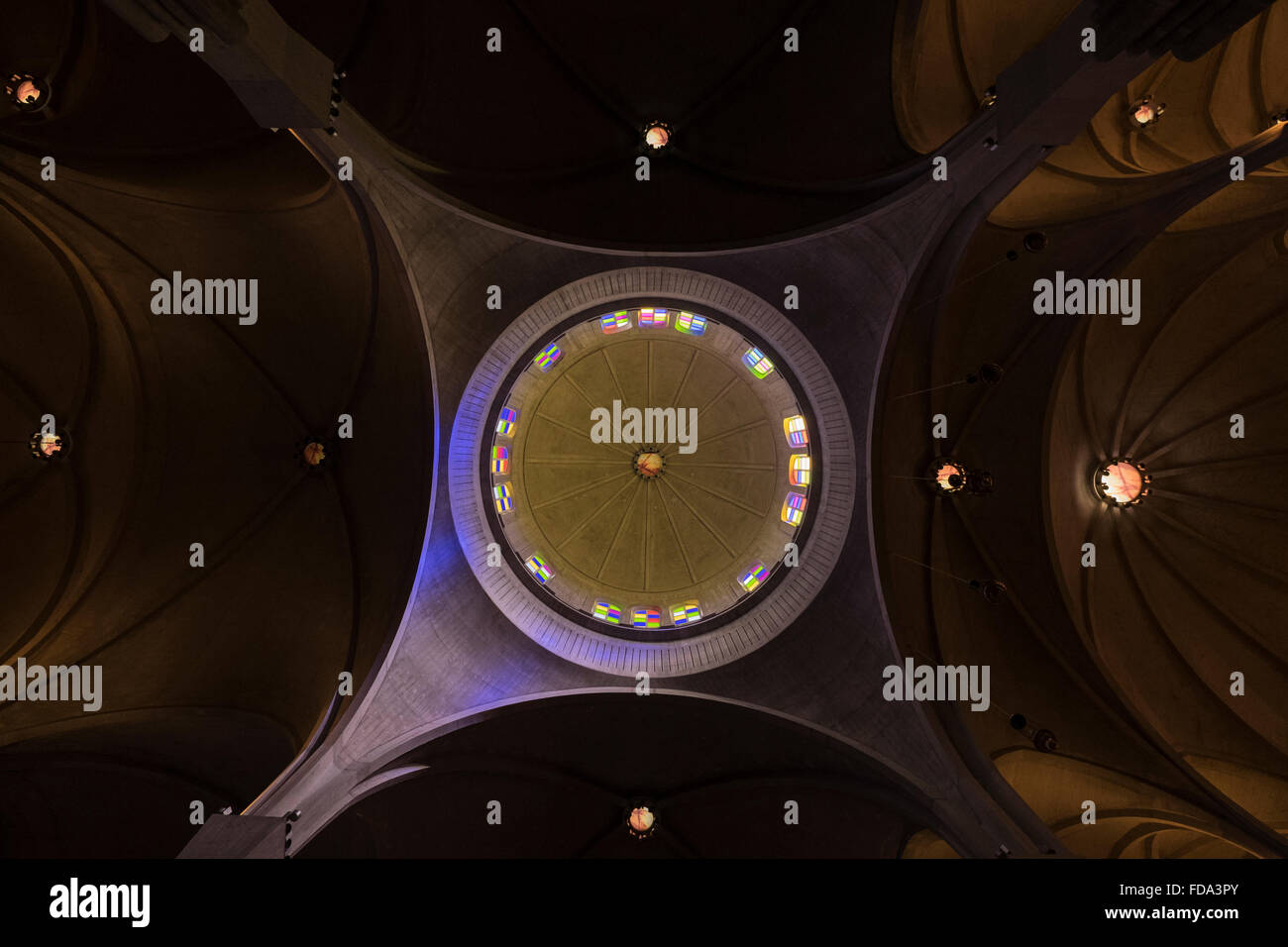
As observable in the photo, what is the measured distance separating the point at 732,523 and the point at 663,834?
21.1 feet

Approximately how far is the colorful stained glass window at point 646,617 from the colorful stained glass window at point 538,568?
1.94 m

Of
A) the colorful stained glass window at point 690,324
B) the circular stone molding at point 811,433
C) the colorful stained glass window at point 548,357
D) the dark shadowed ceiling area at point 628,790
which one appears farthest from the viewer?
the colorful stained glass window at point 690,324

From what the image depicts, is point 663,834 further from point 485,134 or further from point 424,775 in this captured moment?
point 485,134

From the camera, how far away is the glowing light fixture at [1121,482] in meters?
13.8

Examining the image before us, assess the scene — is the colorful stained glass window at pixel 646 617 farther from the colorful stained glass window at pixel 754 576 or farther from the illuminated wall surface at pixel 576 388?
the colorful stained glass window at pixel 754 576

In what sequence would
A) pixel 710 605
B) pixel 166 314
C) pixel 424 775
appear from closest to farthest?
pixel 424 775, pixel 166 314, pixel 710 605

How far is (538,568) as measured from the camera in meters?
13.6

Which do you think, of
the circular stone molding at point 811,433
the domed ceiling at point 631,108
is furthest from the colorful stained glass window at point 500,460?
the domed ceiling at point 631,108

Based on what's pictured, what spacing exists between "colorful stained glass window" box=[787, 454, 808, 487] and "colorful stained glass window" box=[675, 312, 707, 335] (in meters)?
3.21

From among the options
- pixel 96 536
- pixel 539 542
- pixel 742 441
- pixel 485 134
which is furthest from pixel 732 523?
pixel 96 536

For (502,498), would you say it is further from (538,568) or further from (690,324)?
(690,324)

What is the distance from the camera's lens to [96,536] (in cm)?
1280

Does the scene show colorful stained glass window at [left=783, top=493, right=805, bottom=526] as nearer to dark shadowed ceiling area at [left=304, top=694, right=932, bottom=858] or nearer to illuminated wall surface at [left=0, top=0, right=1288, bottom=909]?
illuminated wall surface at [left=0, top=0, right=1288, bottom=909]

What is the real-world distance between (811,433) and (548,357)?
5.42 m
